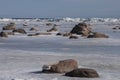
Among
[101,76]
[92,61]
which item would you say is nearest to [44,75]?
[101,76]

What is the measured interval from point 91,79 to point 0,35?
1433 inches

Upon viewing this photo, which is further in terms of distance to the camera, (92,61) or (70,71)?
(92,61)

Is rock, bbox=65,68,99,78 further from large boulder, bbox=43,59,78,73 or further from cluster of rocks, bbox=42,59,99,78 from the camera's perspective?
large boulder, bbox=43,59,78,73

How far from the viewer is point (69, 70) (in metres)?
21.0

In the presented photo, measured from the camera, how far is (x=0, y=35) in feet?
179

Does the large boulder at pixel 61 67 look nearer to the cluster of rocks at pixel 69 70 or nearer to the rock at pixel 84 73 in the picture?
the cluster of rocks at pixel 69 70

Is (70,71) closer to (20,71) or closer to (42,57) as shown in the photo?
(20,71)

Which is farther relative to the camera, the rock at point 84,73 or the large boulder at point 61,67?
the large boulder at point 61,67

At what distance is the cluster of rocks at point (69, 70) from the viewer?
19.9 m

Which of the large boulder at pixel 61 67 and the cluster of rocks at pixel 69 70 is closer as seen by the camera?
the cluster of rocks at pixel 69 70

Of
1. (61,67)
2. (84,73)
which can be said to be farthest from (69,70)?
(84,73)

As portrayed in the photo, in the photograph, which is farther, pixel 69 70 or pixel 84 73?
pixel 69 70

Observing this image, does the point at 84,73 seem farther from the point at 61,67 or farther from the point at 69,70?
the point at 61,67

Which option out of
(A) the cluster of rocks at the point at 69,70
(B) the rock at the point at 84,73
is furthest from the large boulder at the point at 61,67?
(B) the rock at the point at 84,73
